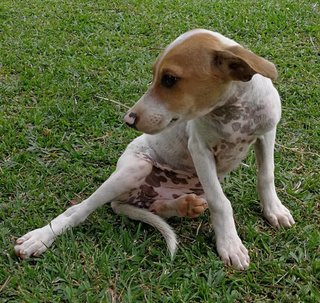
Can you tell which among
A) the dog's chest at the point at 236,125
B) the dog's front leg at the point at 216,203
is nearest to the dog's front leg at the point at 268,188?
the dog's chest at the point at 236,125

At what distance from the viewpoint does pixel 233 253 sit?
130 inches

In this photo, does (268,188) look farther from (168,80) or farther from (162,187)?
(168,80)

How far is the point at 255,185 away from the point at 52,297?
1726 millimetres

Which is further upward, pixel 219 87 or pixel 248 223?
pixel 219 87

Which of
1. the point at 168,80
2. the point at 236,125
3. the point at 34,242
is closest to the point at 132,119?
the point at 168,80

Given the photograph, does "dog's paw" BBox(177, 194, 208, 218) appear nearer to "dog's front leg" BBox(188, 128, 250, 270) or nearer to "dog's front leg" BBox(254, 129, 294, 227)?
"dog's front leg" BBox(188, 128, 250, 270)

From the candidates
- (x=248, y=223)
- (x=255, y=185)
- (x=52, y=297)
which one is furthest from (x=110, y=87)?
(x=52, y=297)

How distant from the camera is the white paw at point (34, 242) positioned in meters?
3.37

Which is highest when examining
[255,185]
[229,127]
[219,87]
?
[219,87]

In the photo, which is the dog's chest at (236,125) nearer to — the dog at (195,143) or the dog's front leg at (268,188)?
the dog at (195,143)

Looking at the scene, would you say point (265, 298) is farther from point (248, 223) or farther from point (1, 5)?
point (1, 5)

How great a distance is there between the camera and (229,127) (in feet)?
11.0

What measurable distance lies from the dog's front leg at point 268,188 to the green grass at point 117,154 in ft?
0.25

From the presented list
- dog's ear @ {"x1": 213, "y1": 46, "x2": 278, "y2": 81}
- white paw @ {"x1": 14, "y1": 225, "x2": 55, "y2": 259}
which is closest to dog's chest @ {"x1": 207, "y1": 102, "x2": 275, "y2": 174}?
dog's ear @ {"x1": 213, "y1": 46, "x2": 278, "y2": 81}
